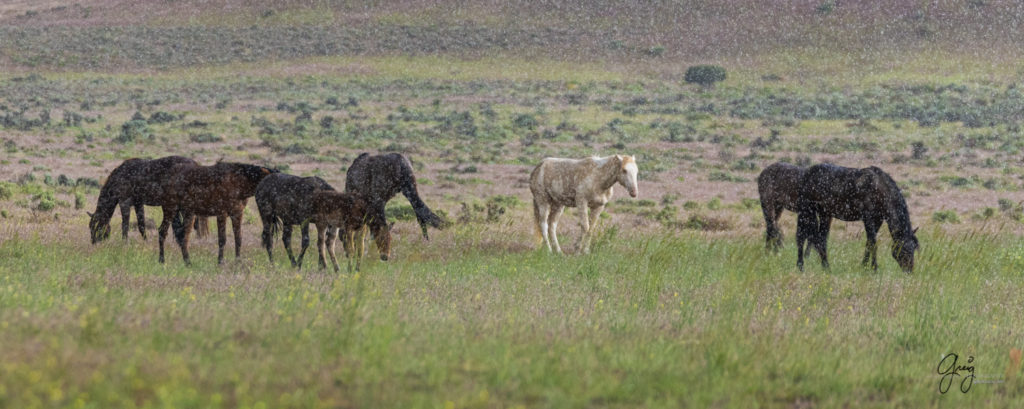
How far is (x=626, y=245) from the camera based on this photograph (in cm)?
1664

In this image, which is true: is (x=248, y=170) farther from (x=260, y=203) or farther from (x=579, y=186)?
(x=579, y=186)

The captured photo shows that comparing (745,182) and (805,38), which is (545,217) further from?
(805,38)

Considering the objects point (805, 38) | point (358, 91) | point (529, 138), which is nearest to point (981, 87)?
point (805, 38)

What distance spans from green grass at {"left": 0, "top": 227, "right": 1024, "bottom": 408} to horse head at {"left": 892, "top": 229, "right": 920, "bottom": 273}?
900 mm

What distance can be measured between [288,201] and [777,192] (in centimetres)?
837

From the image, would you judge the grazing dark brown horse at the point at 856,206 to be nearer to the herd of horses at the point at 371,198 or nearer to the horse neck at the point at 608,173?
the herd of horses at the point at 371,198

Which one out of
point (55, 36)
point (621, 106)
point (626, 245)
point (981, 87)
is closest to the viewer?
point (626, 245)

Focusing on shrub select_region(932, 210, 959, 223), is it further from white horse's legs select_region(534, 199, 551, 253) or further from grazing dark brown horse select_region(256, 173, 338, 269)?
grazing dark brown horse select_region(256, 173, 338, 269)

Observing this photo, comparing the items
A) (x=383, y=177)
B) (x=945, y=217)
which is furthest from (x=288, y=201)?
(x=945, y=217)

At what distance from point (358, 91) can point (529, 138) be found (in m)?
26.0

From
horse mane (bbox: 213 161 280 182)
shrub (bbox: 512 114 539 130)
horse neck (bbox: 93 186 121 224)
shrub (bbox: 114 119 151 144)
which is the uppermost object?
horse mane (bbox: 213 161 280 182)

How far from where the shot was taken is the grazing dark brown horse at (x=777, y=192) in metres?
15.4

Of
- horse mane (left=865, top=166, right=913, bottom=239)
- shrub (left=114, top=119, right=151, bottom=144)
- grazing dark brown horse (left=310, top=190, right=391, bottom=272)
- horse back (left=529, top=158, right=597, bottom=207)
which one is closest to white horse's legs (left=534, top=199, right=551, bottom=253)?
horse back (left=529, top=158, right=597, bottom=207)

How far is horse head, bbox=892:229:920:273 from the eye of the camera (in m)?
12.9
